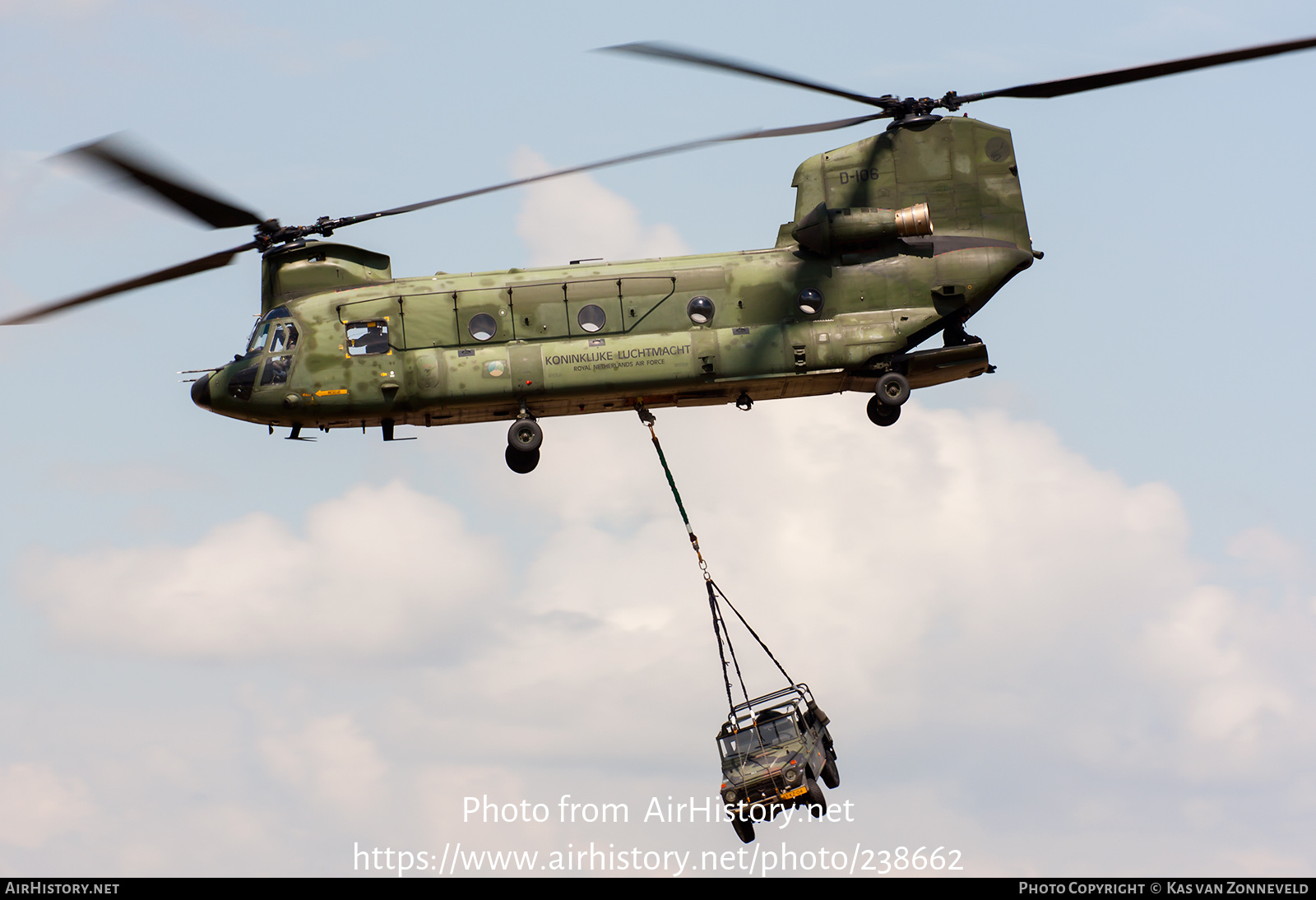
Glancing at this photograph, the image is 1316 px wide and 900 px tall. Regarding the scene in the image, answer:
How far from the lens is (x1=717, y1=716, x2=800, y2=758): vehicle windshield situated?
110 ft

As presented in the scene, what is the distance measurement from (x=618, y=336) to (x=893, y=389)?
5.54 m

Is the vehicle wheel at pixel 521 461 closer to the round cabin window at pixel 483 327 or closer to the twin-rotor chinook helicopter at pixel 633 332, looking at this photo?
the twin-rotor chinook helicopter at pixel 633 332

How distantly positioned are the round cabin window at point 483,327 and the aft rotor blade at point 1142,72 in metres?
10.7

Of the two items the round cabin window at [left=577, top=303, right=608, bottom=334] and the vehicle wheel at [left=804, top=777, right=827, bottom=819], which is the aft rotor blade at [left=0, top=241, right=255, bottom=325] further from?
the vehicle wheel at [left=804, top=777, right=827, bottom=819]

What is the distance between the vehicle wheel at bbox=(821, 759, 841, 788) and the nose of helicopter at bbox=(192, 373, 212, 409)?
1449 cm

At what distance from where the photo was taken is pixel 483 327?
3372cm

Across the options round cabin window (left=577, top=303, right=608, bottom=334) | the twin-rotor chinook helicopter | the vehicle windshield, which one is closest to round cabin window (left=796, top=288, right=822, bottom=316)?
the twin-rotor chinook helicopter

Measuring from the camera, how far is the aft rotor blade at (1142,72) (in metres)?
29.8

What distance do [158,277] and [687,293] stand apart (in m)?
10.2

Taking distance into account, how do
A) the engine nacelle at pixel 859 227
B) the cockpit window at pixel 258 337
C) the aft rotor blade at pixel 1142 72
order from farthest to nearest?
the cockpit window at pixel 258 337, the engine nacelle at pixel 859 227, the aft rotor blade at pixel 1142 72

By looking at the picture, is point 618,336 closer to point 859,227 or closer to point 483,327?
point 483,327

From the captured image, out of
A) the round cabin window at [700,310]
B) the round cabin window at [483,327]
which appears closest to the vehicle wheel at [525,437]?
the round cabin window at [483,327]
